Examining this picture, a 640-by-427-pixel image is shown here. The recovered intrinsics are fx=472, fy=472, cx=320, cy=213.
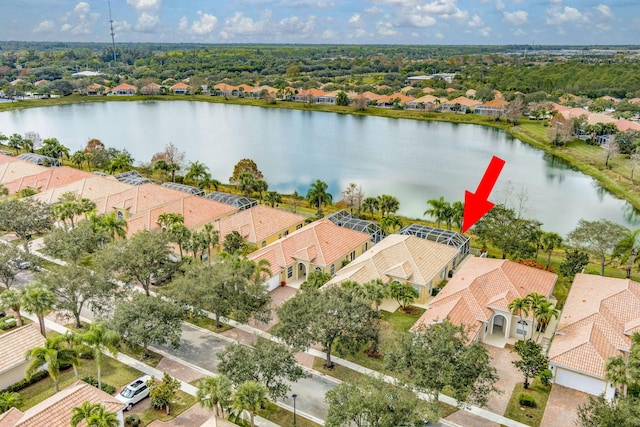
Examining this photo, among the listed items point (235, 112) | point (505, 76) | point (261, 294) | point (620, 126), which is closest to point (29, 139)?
point (235, 112)

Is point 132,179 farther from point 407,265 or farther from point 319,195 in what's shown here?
point 407,265

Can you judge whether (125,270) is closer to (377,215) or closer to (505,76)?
(377,215)

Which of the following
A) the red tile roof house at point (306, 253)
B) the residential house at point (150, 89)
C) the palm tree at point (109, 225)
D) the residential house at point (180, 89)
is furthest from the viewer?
the residential house at point (180, 89)

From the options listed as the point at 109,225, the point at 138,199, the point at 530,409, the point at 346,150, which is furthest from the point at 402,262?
the point at 346,150

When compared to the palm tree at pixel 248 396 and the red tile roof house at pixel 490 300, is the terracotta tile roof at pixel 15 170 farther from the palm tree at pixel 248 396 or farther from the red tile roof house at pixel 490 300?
the red tile roof house at pixel 490 300

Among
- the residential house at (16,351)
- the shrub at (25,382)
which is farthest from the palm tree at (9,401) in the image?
the residential house at (16,351)

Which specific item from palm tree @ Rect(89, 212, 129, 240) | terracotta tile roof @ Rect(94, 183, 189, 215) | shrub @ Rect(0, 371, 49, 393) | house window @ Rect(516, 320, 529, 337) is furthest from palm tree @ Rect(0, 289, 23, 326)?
house window @ Rect(516, 320, 529, 337)

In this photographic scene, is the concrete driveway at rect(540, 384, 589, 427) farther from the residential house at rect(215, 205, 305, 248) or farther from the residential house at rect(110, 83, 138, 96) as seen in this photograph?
the residential house at rect(110, 83, 138, 96)
